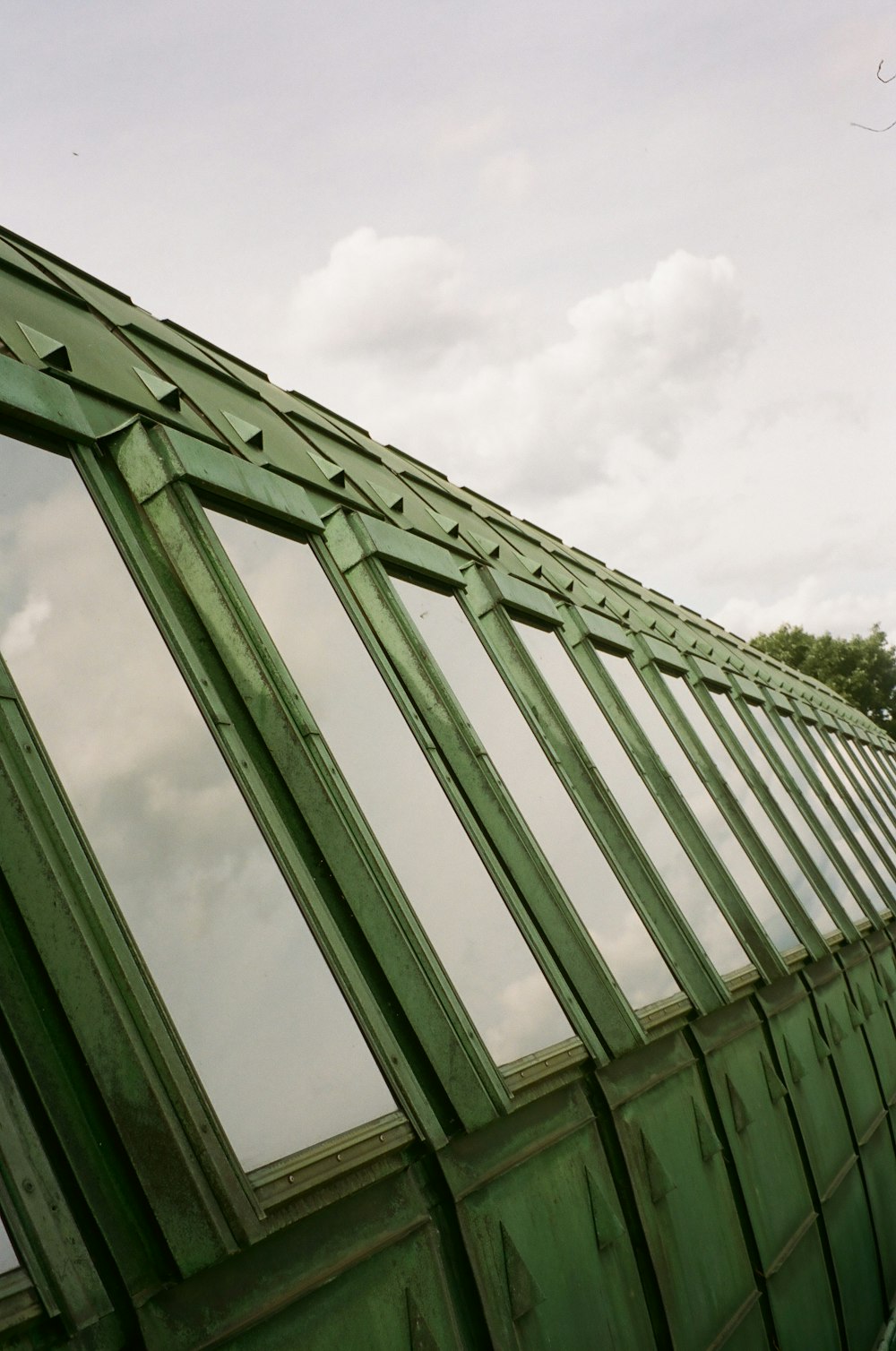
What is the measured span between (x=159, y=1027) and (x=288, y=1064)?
0.50 metres

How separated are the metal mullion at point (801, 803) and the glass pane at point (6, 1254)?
848 centimetres

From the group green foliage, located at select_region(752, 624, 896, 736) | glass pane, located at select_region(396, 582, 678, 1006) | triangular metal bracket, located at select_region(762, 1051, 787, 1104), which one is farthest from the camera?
green foliage, located at select_region(752, 624, 896, 736)

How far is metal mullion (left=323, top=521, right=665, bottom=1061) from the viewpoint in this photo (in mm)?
4281

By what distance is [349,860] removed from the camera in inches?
136

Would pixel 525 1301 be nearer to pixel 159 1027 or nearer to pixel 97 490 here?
pixel 159 1027

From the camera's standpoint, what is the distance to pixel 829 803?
11102 millimetres

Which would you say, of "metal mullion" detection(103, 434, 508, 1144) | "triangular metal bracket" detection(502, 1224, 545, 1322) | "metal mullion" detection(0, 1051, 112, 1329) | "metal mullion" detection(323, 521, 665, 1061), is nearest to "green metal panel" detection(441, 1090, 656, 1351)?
"triangular metal bracket" detection(502, 1224, 545, 1322)

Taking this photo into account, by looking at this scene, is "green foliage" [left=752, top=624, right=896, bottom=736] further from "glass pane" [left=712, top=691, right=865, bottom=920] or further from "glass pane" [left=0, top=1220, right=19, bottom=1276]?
"glass pane" [left=0, top=1220, right=19, bottom=1276]

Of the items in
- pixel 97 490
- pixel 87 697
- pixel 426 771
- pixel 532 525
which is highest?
pixel 532 525

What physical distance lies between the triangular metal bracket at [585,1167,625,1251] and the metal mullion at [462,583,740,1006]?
1.61 meters

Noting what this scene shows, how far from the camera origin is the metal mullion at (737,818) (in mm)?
7449

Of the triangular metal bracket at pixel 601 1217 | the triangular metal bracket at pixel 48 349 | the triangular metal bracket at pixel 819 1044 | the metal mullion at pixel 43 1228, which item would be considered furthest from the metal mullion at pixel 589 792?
the metal mullion at pixel 43 1228

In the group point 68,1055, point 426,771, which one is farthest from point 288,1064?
point 426,771

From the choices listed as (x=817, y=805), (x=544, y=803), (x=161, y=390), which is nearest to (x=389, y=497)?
(x=161, y=390)
